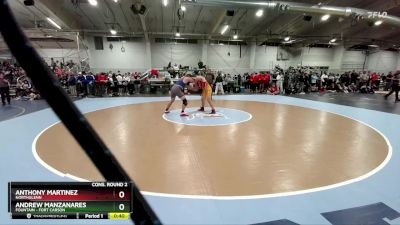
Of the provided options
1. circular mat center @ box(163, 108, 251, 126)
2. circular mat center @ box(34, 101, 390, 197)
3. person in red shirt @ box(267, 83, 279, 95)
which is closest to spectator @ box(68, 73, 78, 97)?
circular mat center @ box(34, 101, 390, 197)

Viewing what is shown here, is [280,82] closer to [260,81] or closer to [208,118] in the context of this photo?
[260,81]

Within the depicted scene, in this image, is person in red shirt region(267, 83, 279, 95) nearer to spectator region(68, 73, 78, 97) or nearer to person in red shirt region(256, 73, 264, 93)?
person in red shirt region(256, 73, 264, 93)

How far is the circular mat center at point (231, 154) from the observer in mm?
3449

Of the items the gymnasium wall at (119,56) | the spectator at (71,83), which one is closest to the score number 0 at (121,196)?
the spectator at (71,83)

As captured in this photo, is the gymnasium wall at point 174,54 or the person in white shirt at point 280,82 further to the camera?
the gymnasium wall at point 174,54

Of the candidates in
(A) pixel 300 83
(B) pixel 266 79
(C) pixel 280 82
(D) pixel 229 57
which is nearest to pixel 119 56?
(D) pixel 229 57

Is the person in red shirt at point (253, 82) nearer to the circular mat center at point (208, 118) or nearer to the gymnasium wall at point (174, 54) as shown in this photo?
the gymnasium wall at point (174, 54)

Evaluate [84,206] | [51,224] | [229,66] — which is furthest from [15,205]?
[229,66]

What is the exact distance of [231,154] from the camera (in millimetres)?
4598

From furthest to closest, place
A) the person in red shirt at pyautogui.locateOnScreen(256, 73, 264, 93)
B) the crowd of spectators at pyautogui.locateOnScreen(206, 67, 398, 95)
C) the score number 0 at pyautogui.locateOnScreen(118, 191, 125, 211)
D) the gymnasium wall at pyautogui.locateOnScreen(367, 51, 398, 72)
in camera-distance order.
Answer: the gymnasium wall at pyautogui.locateOnScreen(367, 51, 398, 72) → the person in red shirt at pyautogui.locateOnScreen(256, 73, 264, 93) → the crowd of spectators at pyautogui.locateOnScreen(206, 67, 398, 95) → the score number 0 at pyautogui.locateOnScreen(118, 191, 125, 211)
